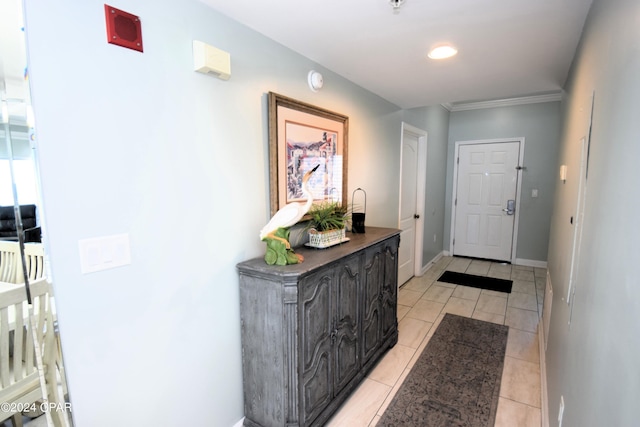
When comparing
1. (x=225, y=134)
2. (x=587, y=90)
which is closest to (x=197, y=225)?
(x=225, y=134)

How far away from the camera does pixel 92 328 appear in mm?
1149

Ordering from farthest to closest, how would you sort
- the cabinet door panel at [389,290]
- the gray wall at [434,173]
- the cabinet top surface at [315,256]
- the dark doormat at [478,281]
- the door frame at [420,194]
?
1. the gray wall at [434,173]
2. the door frame at [420,194]
3. the dark doormat at [478,281]
4. the cabinet door panel at [389,290]
5. the cabinet top surface at [315,256]

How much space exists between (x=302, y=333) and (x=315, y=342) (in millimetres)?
156

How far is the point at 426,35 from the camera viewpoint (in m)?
1.76

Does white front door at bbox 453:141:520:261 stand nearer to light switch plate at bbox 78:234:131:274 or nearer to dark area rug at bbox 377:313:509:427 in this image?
dark area rug at bbox 377:313:509:427

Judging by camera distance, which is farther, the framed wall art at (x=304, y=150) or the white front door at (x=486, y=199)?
the white front door at (x=486, y=199)

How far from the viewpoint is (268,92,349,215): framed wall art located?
187 cm

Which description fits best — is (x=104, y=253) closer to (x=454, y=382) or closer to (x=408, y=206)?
(x=454, y=382)

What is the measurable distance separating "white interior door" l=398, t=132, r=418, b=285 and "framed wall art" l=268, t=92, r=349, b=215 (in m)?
1.56

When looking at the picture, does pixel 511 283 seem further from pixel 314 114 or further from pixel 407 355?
pixel 314 114

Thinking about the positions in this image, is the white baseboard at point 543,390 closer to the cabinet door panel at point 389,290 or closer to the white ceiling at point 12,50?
the cabinet door panel at point 389,290

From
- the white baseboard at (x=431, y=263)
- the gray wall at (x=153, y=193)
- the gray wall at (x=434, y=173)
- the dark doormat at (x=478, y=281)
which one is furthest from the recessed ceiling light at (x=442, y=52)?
the white baseboard at (x=431, y=263)

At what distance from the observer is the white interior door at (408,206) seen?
3.95 meters

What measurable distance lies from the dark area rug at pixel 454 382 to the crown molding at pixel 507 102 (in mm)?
3500
